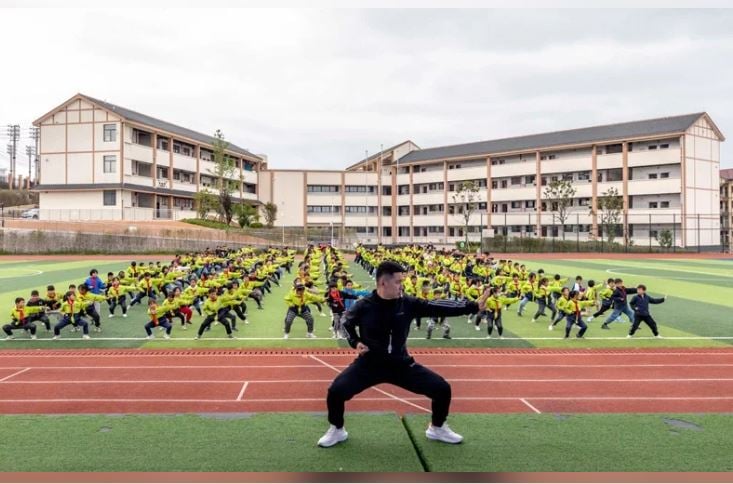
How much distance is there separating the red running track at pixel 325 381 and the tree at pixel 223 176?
1809 inches

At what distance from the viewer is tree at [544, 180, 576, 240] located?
5803 cm

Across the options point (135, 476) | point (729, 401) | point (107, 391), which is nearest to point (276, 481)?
point (135, 476)

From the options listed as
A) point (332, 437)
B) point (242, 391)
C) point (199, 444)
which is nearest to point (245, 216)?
point (242, 391)

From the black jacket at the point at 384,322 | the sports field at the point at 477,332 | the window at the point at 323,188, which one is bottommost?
the sports field at the point at 477,332

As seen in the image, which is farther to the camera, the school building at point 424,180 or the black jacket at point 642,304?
the school building at point 424,180

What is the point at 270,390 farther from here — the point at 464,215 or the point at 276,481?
the point at 464,215

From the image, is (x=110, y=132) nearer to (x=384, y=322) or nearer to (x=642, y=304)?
(x=642, y=304)

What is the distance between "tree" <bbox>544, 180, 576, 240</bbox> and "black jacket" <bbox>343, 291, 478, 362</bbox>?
178ft

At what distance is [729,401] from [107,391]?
992cm

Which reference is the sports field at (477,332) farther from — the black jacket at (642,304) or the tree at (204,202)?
the tree at (204,202)

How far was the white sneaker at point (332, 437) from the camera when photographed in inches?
243

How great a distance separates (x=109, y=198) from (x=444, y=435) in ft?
172

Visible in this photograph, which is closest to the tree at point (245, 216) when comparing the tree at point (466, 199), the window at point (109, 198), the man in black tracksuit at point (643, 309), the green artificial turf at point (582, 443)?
the window at point (109, 198)

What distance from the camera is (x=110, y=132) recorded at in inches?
2050
